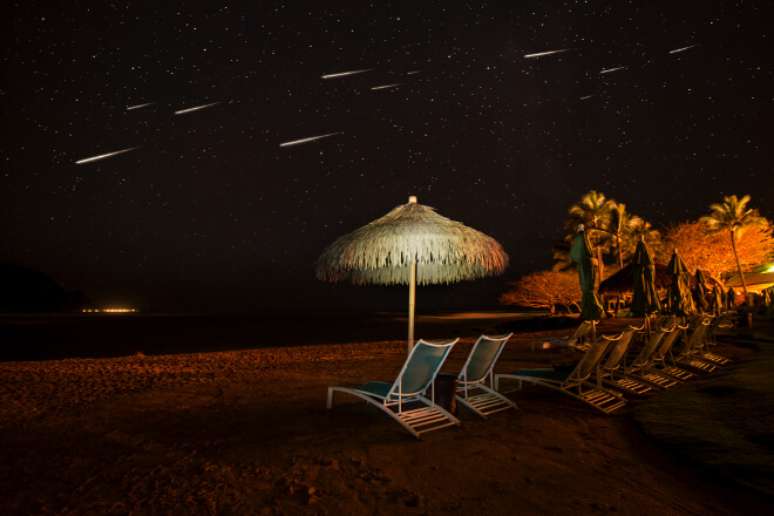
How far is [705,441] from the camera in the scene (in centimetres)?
443

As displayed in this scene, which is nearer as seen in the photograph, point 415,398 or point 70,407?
point 415,398

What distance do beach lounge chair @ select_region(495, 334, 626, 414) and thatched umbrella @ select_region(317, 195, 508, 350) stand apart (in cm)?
200

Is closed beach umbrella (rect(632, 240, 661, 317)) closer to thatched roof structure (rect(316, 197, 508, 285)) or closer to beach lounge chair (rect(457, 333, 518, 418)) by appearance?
thatched roof structure (rect(316, 197, 508, 285))

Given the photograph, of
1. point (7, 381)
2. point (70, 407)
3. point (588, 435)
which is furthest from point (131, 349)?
point (588, 435)

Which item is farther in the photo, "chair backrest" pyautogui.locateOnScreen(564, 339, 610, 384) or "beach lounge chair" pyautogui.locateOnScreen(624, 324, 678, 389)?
"beach lounge chair" pyautogui.locateOnScreen(624, 324, 678, 389)

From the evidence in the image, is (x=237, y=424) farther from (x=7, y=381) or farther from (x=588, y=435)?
(x=7, y=381)

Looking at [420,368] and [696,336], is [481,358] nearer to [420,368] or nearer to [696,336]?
[420,368]

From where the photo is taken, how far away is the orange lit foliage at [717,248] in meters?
32.1

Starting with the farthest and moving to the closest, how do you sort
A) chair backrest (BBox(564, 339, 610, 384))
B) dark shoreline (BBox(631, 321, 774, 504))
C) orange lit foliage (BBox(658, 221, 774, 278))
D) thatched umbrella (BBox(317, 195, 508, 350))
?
orange lit foliage (BBox(658, 221, 774, 278)), thatched umbrella (BBox(317, 195, 508, 350)), chair backrest (BBox(564, 339, 610, 384)), dark shoreline (BBox(631, 321, 774, 504))

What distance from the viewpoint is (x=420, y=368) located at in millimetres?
4703

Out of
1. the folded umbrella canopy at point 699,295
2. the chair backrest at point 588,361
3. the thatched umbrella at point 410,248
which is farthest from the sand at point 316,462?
the folded umbrella canopy at point 699,295

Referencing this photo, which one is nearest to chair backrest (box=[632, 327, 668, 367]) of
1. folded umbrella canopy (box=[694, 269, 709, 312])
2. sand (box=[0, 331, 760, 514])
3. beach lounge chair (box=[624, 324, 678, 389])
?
beach lounge chair (box=[624, 324, 678, 389])

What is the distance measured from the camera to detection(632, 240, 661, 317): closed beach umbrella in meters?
11.0

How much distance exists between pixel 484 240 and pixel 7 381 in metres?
8.48
